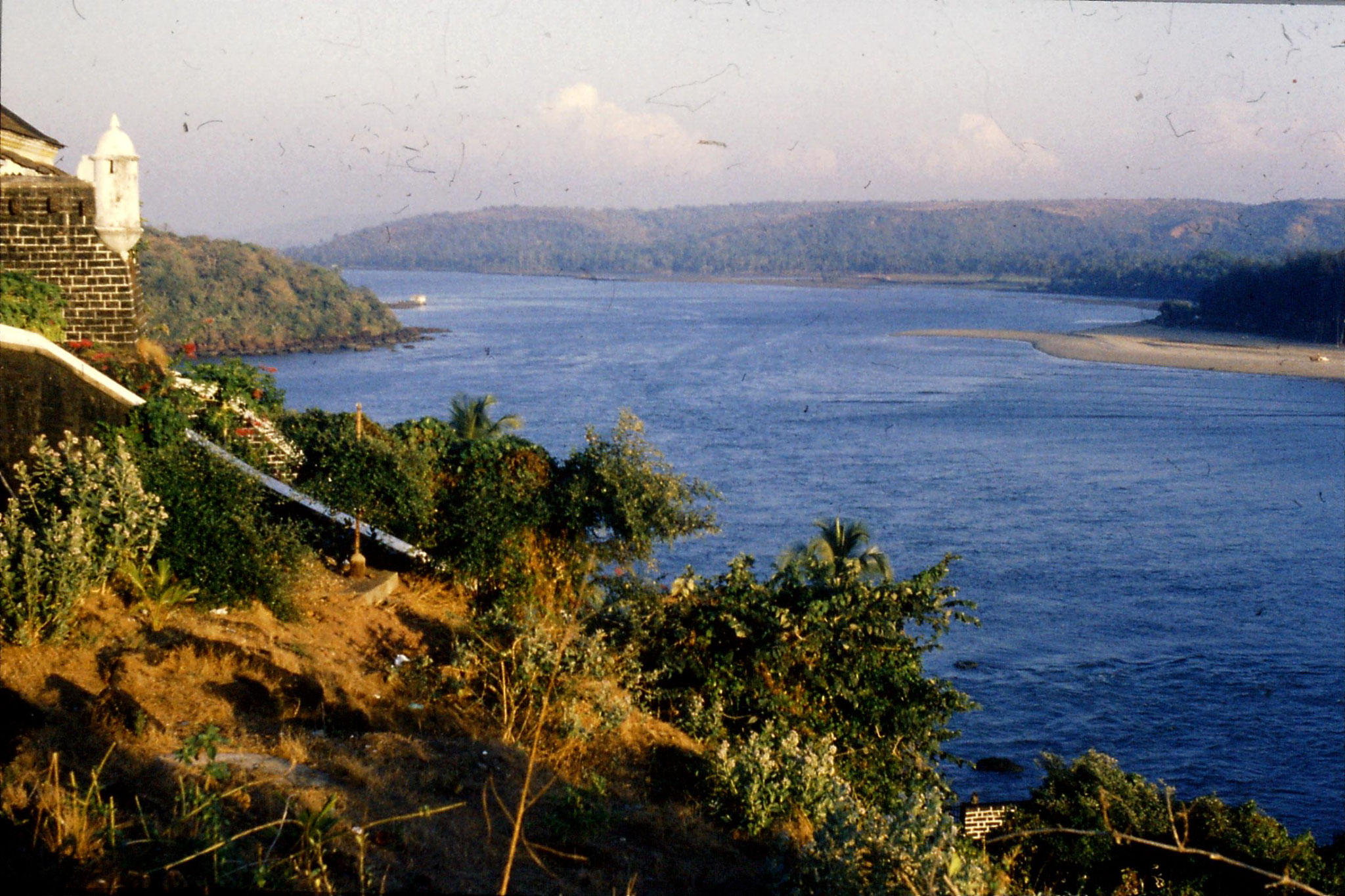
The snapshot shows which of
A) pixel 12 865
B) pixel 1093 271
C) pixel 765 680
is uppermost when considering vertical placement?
pixel 1093 271

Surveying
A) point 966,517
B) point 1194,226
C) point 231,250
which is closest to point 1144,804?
point 966,517

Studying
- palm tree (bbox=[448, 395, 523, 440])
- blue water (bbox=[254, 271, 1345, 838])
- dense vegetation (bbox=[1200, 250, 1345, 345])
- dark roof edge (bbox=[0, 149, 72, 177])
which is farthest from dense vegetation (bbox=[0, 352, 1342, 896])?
dense vegetation (bbox=[1200, 250, 1345, 345])

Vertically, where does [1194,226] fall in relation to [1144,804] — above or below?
above

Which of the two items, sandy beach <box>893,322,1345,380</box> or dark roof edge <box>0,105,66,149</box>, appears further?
sandy beach <box>893,322,1345,380</box>

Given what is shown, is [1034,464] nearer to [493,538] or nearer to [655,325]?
[493,538]

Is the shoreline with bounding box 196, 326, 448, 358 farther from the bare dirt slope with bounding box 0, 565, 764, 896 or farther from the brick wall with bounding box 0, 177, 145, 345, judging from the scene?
the bare dirt slope with bounding box 0, 565, 764, 896

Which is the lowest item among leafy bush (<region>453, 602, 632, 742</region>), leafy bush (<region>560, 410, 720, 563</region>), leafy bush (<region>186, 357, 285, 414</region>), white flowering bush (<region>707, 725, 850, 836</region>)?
white flowering bush (<region>707, 725, 850, 836</region>)
